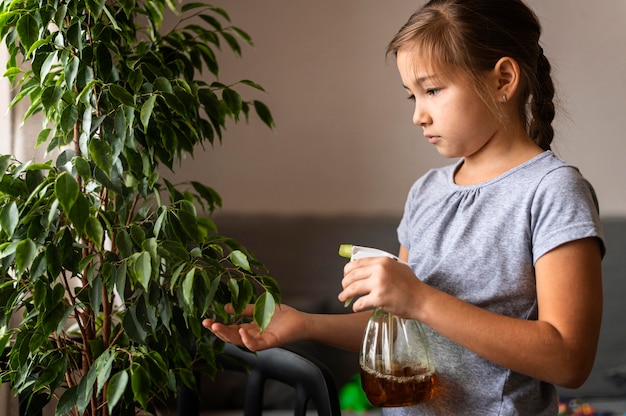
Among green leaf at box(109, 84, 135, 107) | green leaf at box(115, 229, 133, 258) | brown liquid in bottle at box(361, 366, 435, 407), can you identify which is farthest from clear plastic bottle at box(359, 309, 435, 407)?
green leaf at box(109, 84, 135, 107)

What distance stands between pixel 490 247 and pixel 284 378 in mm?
473

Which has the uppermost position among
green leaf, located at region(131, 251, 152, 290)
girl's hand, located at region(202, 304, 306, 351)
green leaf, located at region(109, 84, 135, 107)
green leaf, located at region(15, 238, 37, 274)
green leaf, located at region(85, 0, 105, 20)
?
green leaf, located at region(85, 0, 105, 20)

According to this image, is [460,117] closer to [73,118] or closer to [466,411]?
[466,411]

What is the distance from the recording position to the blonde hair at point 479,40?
1.04 m

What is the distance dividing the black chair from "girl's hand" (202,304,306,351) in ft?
0.39

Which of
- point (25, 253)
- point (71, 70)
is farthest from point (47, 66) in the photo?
point (25, 253)

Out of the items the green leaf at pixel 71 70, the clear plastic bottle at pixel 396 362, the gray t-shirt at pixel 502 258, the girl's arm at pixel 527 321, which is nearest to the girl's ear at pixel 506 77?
the gray t-shirt at pixel 502 258

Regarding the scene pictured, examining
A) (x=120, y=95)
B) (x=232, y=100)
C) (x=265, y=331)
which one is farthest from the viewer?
(x=232, y=100)

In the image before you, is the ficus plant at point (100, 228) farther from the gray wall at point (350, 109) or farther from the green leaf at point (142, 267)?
the gray wall at point (350, 109)

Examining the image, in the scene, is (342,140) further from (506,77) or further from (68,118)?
(68,118)

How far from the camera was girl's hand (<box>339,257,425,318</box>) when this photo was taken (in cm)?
92

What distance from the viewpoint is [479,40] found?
1.05 metres

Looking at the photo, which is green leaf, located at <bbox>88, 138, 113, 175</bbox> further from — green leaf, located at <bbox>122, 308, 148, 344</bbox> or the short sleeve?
the short sleeve

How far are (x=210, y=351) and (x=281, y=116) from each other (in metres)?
1.24
